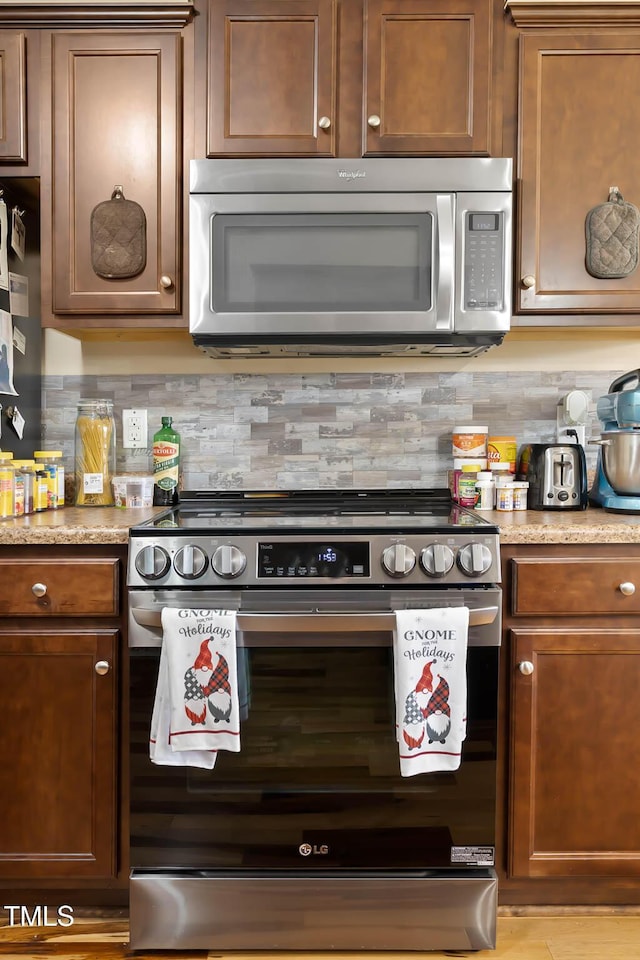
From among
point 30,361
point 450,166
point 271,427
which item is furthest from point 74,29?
point 271,427

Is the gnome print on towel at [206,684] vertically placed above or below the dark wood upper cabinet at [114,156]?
below

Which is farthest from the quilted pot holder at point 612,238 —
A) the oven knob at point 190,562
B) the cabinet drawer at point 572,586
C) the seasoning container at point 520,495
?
the oven knob at point 190,562

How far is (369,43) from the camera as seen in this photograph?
1.85 m

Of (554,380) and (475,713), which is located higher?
(554,380)

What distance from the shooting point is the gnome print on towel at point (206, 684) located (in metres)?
1.52

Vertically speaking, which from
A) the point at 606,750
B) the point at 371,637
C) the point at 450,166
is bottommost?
the point at 606,750

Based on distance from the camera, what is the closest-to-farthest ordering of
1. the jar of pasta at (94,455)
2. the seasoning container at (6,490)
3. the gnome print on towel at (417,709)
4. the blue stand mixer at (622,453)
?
1. the gnome print on towel at (417,709)
2. the seasoning container at (6,490)
3. the blue stand mixer at (622,453)
4. the jar of pasta at (94,455)

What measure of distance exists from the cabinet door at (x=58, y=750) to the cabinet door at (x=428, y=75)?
Result: 1.53m

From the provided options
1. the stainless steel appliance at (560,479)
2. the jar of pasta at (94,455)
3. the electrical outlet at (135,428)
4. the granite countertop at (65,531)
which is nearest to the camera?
the granite countertop at (65,531)

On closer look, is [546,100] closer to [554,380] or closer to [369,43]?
[369,43]

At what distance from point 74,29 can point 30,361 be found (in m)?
0.94

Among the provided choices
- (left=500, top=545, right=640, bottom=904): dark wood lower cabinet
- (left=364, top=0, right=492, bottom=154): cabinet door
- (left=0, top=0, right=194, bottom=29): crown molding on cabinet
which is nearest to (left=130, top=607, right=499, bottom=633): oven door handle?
(left=500, top=545, right=640, bottom=904): dark wood lower cabinet

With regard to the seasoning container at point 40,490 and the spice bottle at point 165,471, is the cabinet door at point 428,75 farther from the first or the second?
the seasoning container at point 40,490

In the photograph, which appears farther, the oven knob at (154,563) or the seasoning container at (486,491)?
the seasoning container at (486,491)
